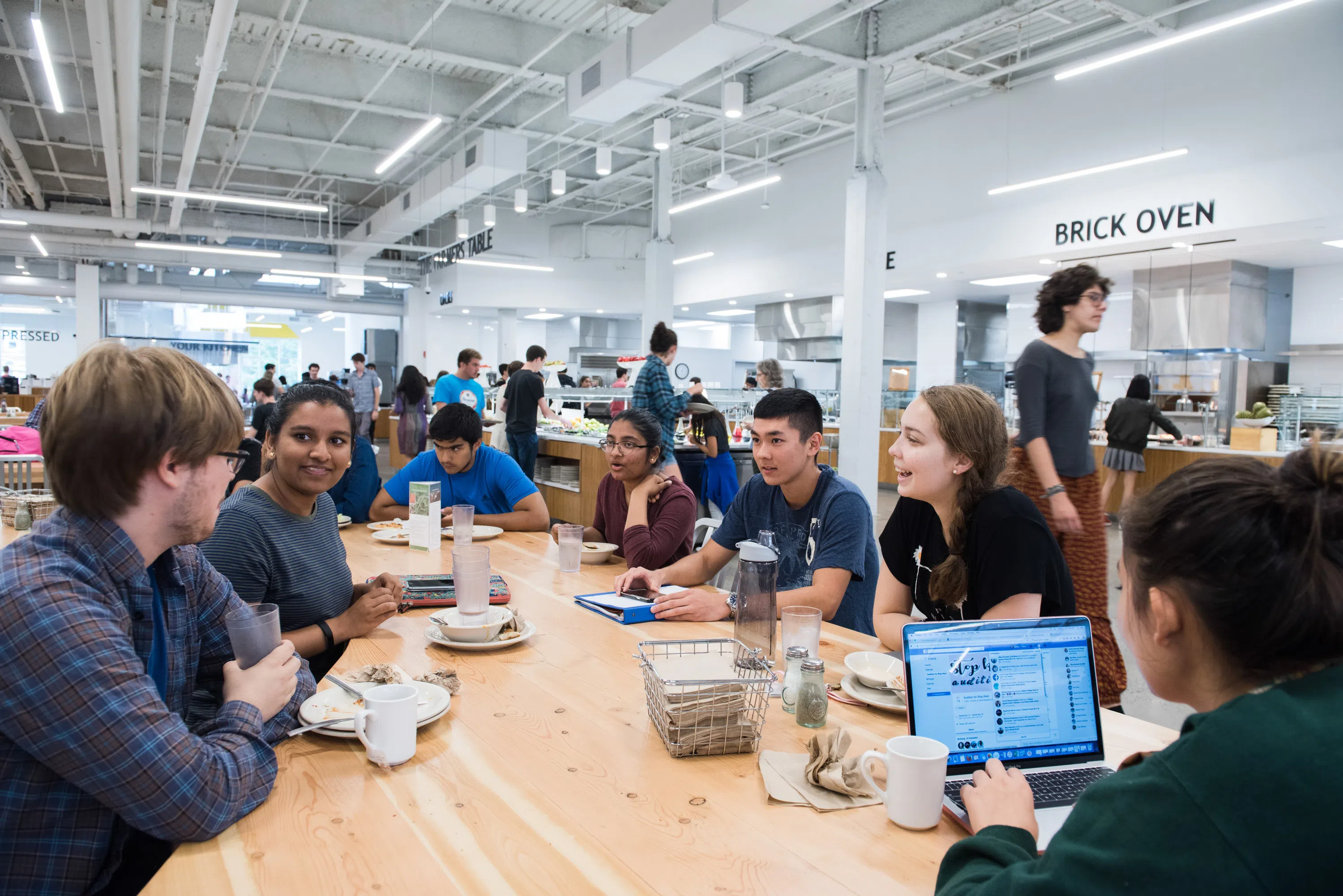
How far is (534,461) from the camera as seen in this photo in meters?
7.77

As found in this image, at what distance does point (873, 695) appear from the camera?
1574mm

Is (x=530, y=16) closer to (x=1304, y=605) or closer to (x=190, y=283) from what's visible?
(x=1304, y=605)

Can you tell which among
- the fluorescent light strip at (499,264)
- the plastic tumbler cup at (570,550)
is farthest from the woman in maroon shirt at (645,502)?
the fluorescent light strip at (499,264)

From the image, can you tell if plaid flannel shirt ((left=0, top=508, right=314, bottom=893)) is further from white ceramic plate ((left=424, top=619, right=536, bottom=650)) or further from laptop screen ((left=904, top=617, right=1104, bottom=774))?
laptop screen ((left=904, top=617, right=1104, bottom=774))

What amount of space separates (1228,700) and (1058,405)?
8.36ft

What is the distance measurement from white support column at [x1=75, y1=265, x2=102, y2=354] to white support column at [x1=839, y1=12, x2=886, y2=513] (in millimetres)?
14836

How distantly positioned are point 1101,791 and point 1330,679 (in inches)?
8.8

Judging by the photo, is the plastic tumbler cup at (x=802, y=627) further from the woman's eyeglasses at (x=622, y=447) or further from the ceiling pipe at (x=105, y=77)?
the ceiling pipe at (x=105, y=77)

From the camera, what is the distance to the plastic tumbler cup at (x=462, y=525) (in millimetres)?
2852

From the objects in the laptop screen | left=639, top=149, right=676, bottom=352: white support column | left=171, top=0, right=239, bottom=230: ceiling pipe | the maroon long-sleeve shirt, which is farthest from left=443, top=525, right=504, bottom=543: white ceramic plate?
left=639, top=149, right=676, bottom=352: white support column

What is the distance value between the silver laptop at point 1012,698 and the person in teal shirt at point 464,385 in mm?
7746

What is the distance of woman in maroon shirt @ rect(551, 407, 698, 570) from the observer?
2.88m

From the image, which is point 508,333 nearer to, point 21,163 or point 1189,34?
point 21,163

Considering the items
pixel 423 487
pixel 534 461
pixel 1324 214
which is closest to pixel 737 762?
pixel 423 487
